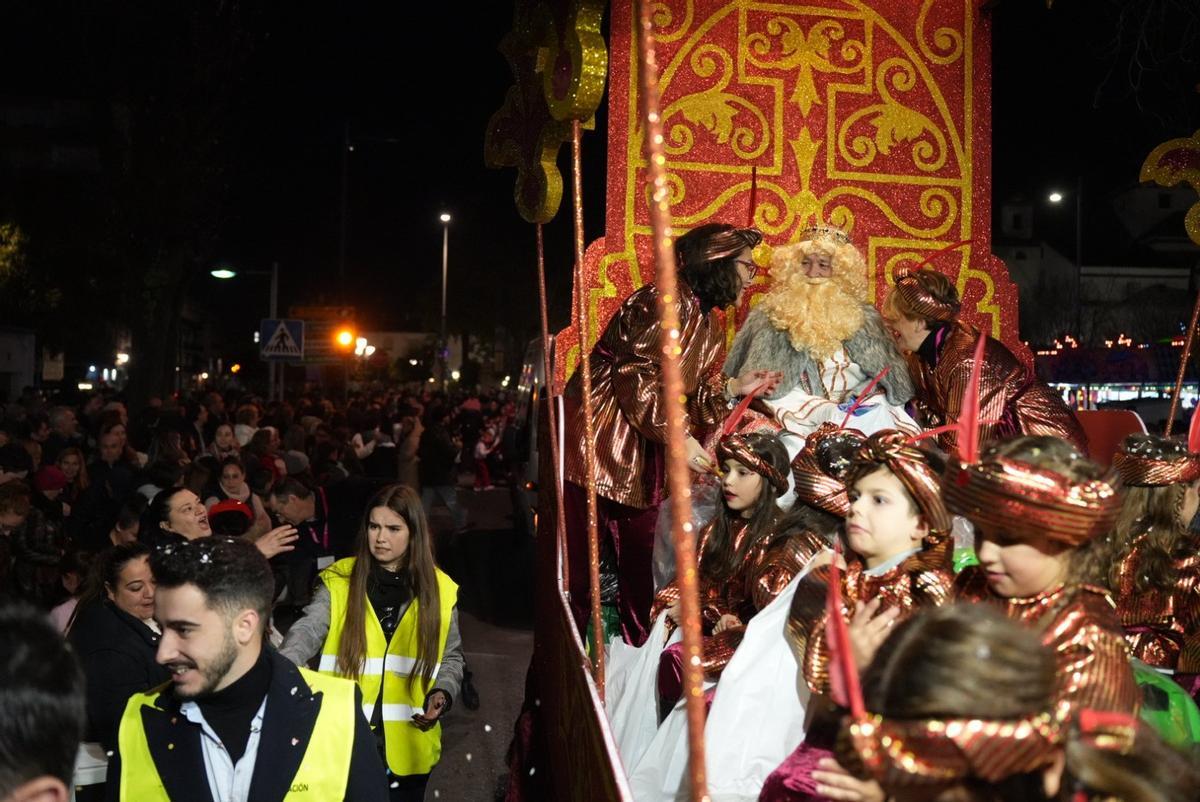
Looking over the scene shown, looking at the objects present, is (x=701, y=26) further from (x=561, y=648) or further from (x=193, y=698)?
(x=193, y=698)

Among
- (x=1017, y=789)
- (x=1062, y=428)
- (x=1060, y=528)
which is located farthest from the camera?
(x=1062, y=428)

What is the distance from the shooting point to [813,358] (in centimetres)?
543

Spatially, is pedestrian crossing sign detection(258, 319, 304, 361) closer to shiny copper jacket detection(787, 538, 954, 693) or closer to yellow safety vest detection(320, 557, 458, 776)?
yellow safety vest detection(320, 557, 458, 776)

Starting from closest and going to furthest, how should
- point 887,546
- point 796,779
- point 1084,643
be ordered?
point 1084,643 < point 796,779 < point 887,546

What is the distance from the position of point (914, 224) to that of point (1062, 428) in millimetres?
1658

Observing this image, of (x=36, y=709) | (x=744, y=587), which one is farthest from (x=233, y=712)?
(x=744, y=587)

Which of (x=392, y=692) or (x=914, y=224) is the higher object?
(x=914, y=224)

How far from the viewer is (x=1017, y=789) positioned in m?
1.65

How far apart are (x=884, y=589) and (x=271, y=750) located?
1.52 m

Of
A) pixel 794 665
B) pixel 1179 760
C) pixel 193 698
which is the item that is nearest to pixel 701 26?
pixel 794 665

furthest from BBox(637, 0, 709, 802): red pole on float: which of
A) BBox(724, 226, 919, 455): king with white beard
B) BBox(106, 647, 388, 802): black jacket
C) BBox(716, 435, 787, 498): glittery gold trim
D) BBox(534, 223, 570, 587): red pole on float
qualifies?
BBox(724, 226, 919, 455): king with white beard

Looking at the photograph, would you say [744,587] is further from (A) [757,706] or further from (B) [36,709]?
(B) [36,709]

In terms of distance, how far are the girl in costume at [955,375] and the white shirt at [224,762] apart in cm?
327

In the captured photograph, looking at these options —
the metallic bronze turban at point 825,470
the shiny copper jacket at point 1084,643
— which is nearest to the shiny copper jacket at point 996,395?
the metallic bronze turban at point 825,470
